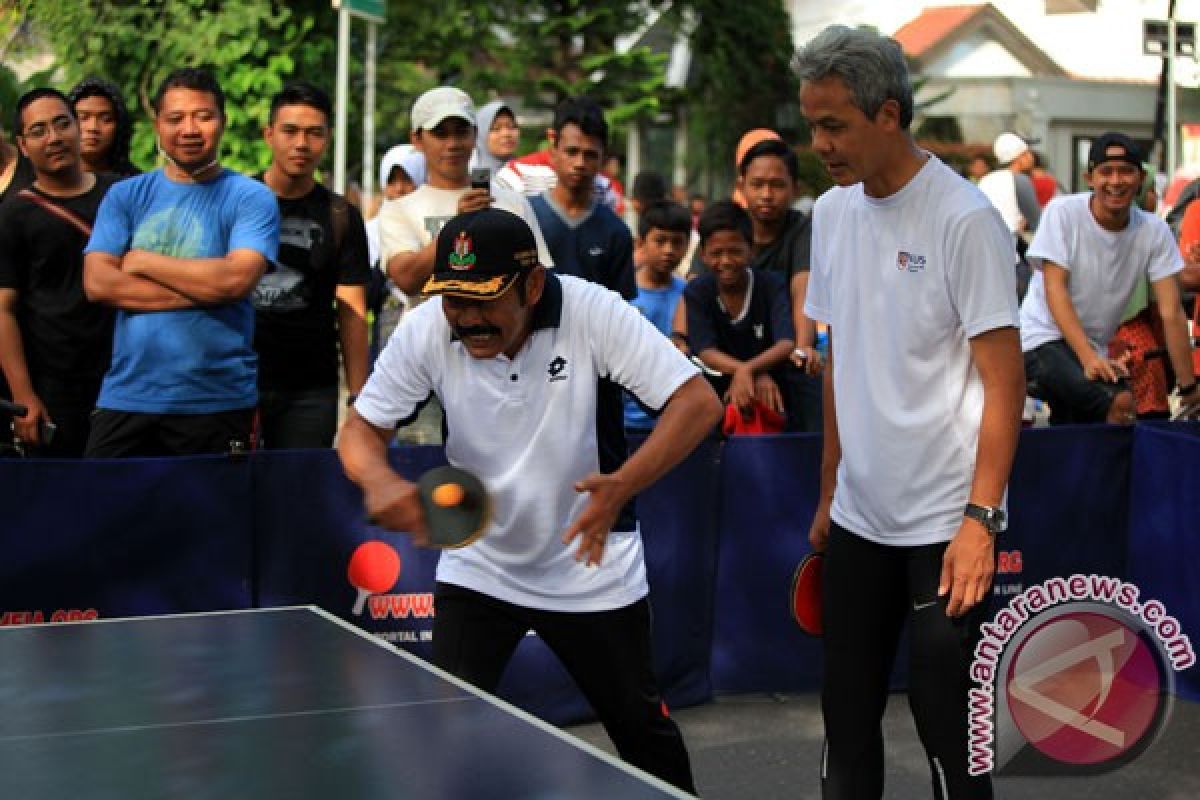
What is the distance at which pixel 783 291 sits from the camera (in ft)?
26.5

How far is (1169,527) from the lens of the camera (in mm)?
7363

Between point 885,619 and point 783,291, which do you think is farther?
point 783,291

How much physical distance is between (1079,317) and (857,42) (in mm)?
4547

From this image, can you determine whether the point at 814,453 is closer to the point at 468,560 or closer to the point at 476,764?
the point at 468,560

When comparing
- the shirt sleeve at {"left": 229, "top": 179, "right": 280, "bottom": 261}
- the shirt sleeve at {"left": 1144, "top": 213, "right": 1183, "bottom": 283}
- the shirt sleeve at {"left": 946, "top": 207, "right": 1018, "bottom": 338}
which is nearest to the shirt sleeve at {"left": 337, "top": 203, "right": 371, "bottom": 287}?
the shirt sleeve at {"left": 229, "top": 179, "right": 280, "bottom": 261}

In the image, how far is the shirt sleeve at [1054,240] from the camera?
834 centimetres

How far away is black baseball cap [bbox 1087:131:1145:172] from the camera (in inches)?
324

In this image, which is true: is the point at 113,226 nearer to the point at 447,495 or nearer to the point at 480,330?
the point at 480,330

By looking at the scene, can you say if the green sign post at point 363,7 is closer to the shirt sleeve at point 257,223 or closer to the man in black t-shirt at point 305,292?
the man in black t-shirt at point 305,292

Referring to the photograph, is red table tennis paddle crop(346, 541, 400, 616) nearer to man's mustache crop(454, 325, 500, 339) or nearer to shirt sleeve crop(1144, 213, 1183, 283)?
man's mustache crop(454, 325, 500, 339)

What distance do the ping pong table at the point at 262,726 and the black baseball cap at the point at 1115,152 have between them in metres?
5.27

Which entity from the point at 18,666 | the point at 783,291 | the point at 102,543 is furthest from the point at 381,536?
the point at 18,666

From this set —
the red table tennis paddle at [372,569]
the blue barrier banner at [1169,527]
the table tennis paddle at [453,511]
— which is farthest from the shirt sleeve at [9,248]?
the blue barrier banner at [1169,527]

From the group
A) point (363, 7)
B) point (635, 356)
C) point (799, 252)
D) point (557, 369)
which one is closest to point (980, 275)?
point (635, 356)
